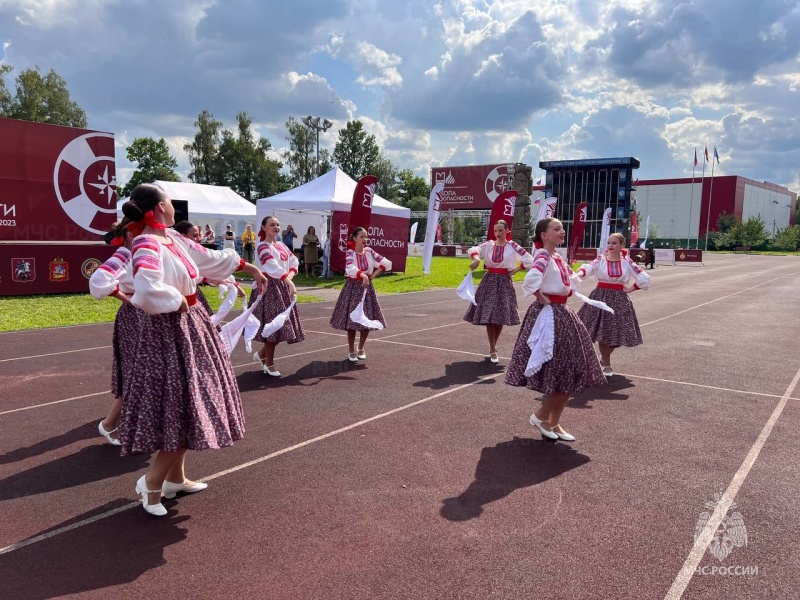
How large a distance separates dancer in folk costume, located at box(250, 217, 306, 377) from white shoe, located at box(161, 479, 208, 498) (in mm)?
3024

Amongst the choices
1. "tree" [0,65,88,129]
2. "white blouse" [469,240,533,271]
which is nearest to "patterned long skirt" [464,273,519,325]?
"white blouse" [469,240,533,271]

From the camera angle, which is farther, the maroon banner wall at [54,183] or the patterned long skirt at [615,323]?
the maroon banner wall at [54,183]

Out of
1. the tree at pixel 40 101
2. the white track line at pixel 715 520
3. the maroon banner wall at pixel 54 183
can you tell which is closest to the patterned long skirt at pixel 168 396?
the white track line at pixel 715 520

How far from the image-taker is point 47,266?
14.0 metres

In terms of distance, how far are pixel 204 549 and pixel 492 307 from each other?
18.3ft

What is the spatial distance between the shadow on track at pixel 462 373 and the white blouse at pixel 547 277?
2.28 metres

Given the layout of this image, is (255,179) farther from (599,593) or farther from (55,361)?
(599,593)

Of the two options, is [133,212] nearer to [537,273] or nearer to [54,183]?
[537,273]

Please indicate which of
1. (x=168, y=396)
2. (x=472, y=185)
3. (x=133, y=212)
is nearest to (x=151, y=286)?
(x=133, y=212)

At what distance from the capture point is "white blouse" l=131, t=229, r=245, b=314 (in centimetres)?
309

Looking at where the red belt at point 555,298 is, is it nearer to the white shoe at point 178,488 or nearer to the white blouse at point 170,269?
the white blouse at point 170,269

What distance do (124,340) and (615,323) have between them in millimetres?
5746

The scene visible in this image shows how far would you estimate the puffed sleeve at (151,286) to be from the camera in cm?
307

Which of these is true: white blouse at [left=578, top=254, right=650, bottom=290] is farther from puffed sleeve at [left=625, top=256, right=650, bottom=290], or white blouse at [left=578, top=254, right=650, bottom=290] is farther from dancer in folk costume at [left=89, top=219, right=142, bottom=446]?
dancer in folk costume at [left=89, top=219, right=142, bottom=446]
